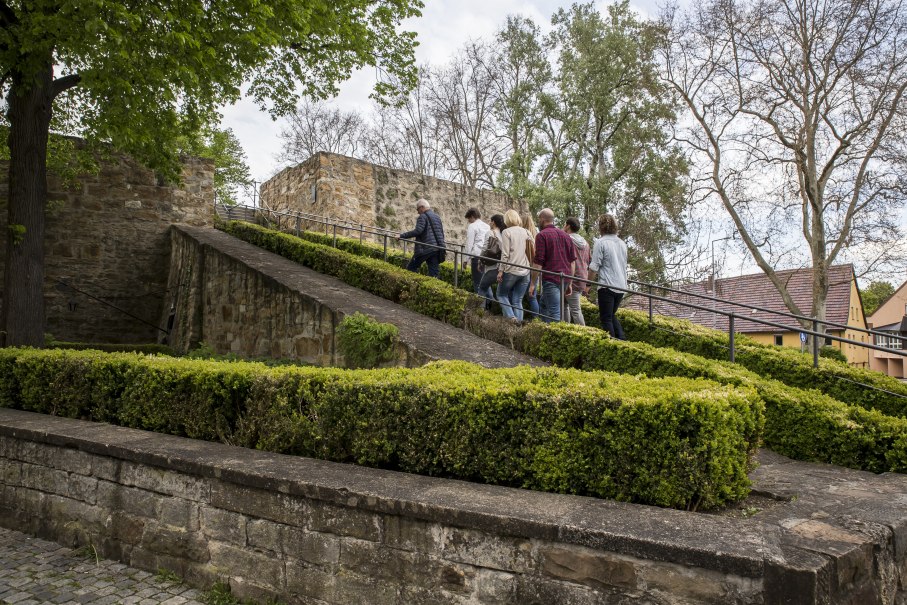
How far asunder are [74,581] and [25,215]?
7078 mm

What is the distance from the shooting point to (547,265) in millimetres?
8086

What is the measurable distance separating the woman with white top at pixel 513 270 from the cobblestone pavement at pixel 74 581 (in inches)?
214

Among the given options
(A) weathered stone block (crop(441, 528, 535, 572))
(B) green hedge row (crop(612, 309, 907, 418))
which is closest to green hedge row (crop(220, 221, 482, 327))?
(B) green hedge row (crop(612, 309, 907, 418))

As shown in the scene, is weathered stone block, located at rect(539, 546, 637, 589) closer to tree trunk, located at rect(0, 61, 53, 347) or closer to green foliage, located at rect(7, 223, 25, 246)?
tree trunk, located at rect(0, 61, 53, 347)

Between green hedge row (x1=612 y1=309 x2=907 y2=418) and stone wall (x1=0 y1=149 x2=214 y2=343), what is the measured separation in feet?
37.2

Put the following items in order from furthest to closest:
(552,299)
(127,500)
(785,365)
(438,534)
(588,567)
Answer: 1. (552,299)
2. (785,365)
3. (127,500)
4. (438,534)
5. (588,567)

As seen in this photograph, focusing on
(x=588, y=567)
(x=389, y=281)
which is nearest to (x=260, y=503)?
(x=588, y=567)

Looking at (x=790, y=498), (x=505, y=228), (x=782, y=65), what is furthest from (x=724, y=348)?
(x=782, y=65)

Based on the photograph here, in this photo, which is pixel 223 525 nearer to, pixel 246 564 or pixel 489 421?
pixel 246 564

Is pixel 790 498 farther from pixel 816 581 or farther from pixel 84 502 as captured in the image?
pixel 84 502

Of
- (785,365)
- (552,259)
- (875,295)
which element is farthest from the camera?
(875,295)

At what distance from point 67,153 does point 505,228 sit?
9.49m

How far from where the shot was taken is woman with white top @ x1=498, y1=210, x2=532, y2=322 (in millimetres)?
8279

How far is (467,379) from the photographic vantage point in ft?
12.3
